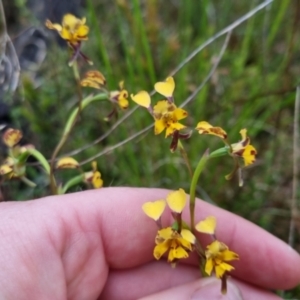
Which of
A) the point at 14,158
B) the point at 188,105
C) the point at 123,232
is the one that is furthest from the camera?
the point at 188,105

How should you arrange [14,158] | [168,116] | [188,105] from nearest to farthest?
[168,116]
[14,158]
[188,105]

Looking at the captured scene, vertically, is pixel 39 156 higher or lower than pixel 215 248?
higher

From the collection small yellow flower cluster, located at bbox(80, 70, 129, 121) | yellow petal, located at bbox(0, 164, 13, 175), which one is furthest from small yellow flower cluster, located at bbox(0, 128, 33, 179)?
small yellow flower cluster, located at bbox(80, 70, 129, 121)

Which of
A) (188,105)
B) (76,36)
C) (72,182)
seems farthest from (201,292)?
(188,105)

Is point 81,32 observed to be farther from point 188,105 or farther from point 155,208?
point 188,105

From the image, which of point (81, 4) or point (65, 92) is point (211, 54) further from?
point (81, 4)

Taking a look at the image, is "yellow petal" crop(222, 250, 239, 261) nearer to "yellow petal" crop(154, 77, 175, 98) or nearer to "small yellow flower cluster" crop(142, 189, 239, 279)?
"small yellow flower cluster" crop(142, 189, 239, 279)

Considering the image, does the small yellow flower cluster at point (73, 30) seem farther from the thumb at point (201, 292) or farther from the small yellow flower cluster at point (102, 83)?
the thumb at point (201, 292)
